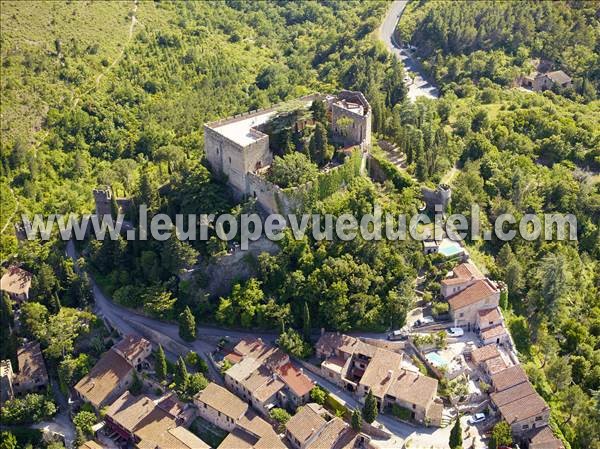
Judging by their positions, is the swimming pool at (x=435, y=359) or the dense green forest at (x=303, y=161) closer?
the swimming pool at (x=435, y=359)

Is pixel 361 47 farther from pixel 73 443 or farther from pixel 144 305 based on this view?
pixel 73 443

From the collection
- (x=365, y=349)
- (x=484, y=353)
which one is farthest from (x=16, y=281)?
(x=484, y=353)

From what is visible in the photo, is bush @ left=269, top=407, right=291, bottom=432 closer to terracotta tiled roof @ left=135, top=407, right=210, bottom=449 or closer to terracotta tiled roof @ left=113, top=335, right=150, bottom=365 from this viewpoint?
terracotta tiled roof @ left=135, top=407, right=210, bottom=449

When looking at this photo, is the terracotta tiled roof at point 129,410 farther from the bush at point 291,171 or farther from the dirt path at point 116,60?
the dirt path at point 116,60

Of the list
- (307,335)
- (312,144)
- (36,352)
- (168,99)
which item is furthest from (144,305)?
(168,99)

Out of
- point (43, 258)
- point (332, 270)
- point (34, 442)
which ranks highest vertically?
point (332, 270)

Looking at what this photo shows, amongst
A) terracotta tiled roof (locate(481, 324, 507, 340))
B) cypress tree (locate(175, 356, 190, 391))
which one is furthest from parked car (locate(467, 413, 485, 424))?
cypress tree (locate(175, 356, 190, 391))

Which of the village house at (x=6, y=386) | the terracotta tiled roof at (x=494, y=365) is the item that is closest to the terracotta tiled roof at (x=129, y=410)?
the village house at (x=6, y=386)
